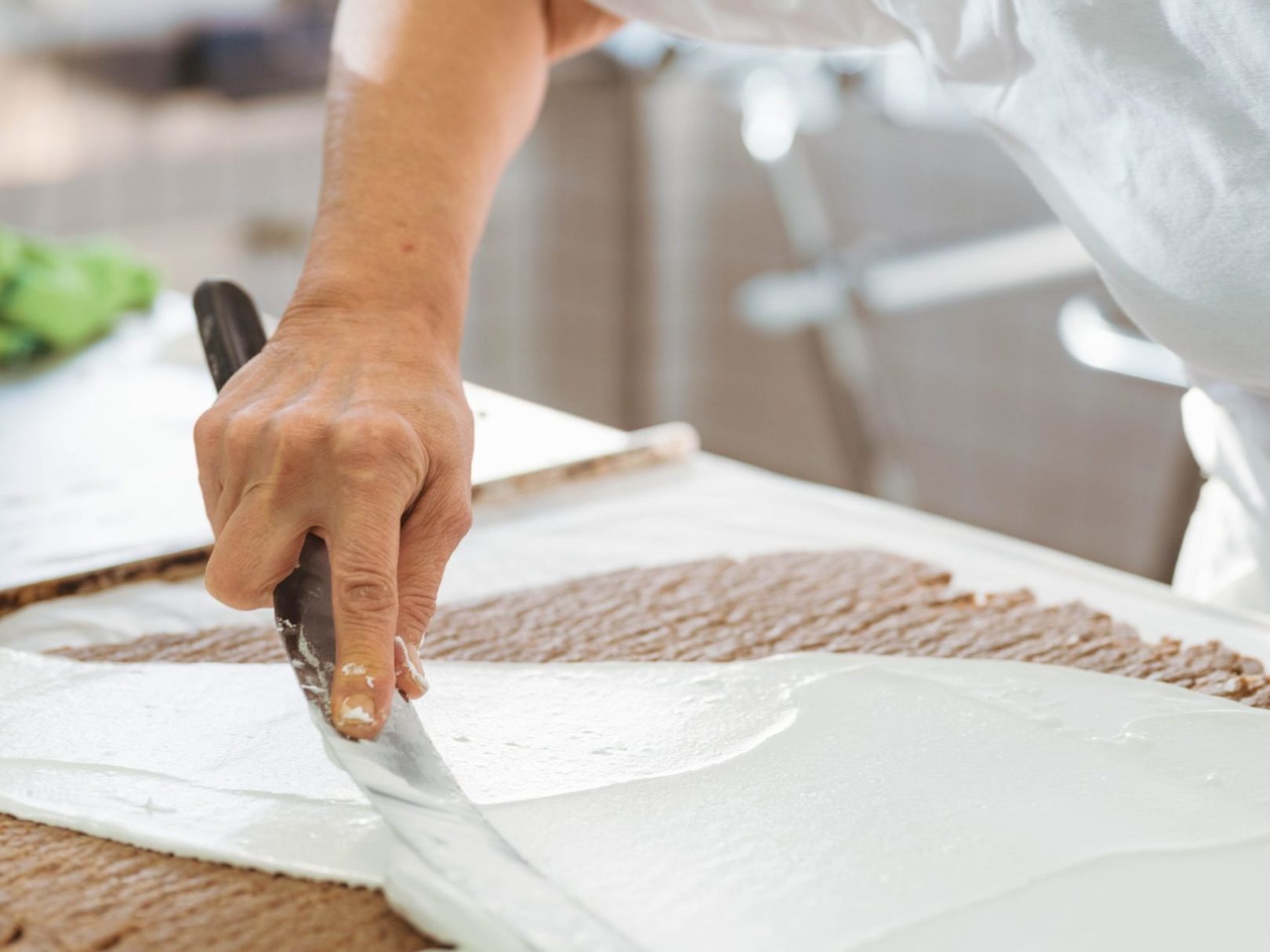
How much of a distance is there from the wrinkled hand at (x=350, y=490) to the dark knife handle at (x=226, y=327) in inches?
3.1

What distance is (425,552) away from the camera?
0.68 metres

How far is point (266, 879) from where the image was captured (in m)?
0.57

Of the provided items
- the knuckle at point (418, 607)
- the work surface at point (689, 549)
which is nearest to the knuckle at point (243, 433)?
the knuckle at point (418, 607)

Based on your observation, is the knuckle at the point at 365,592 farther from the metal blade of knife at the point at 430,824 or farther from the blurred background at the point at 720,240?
the blurred background at the point at 720,240

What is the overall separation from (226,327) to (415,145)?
0.16 metres

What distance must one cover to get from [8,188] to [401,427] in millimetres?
1874

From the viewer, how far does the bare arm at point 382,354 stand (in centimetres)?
63

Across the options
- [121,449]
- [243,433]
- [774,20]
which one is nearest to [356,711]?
[243,433]

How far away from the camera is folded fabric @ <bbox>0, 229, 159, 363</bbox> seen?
1.35 m

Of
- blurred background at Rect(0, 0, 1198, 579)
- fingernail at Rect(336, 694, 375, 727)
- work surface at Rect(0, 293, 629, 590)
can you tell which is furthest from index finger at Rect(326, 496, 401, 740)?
blurred background at Rect(0, 0, 1198, 579)

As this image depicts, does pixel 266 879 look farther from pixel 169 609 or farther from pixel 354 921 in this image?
pixel 169 609

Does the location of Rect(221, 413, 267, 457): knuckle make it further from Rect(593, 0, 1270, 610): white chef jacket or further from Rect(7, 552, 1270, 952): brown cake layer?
Rect(593, 0, 1270, 610): white chef jacket

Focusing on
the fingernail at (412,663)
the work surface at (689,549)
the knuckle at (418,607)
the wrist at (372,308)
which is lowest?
the work surface at (689,549)

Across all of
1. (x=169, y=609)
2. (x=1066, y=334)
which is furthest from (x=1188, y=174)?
(x=1066, y=334)
